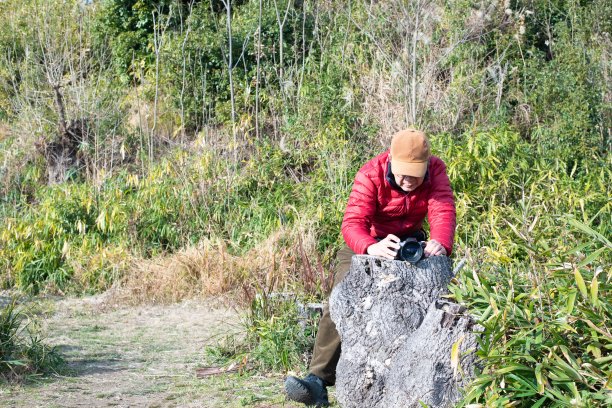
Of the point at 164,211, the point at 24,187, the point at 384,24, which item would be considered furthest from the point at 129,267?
the point at 384,24

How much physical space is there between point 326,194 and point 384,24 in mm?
3317

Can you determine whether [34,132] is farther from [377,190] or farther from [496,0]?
[377,190]

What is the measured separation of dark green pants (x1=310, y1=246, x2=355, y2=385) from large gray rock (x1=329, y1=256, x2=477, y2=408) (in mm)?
212

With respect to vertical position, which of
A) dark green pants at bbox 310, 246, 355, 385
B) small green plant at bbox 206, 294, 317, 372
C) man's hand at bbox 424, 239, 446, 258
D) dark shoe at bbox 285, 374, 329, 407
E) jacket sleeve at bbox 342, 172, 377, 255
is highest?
jacket sleeve at bbox 342, 172, 377, 255

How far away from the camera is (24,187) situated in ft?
42.3

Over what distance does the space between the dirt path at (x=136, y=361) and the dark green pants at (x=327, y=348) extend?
403 millimetres

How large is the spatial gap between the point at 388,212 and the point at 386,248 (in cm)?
49

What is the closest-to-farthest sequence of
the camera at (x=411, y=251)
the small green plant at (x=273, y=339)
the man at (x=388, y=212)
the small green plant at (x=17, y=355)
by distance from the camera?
the camera at (x=411, y=251) < the man at (x=388, y=212) < the small green plant at (x=17, y=355) < the small green plant at (x=273, y=339)

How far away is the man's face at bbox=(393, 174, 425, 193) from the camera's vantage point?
15.8 feet

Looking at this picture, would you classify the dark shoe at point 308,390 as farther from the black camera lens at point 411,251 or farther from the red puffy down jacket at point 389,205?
the black camera lens at point 411,251

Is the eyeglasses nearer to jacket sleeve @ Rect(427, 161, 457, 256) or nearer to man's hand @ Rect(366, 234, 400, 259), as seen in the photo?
jacket sleeve @ Rect(427, 161, 457, 256)

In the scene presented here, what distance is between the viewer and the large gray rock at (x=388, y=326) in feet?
14.1

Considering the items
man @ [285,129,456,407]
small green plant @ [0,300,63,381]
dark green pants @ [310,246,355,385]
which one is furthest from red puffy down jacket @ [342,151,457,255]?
small green plant @ [0,300,63,381]

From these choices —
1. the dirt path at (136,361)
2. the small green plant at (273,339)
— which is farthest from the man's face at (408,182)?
the small green plant at (273,339)
